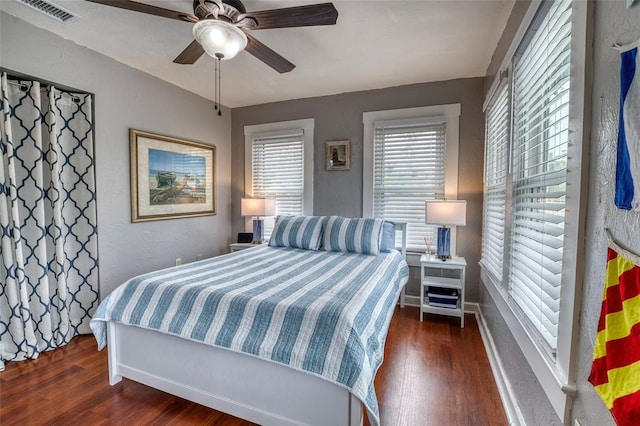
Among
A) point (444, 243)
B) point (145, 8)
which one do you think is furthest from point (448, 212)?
point (145, 8)

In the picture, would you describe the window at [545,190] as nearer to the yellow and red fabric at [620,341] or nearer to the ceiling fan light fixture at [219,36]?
the yellow and red fabric at [620,341]

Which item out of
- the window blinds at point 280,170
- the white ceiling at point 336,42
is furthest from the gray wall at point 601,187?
the window blinds at point 280,170

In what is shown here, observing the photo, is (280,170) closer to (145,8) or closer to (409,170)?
(409,170)

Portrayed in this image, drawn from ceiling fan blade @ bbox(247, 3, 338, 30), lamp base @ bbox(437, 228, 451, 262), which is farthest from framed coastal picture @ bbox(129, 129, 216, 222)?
lamp base @ bbox(437, 228, 451, 262)

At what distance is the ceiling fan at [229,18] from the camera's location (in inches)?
63.2

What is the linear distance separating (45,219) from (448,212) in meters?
3.53

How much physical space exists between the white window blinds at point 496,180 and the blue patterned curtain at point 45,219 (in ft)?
11.1

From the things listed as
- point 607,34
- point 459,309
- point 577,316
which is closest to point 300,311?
point 577,316

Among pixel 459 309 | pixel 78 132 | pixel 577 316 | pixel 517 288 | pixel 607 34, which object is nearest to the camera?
pixel 607 34

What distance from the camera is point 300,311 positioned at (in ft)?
4.78

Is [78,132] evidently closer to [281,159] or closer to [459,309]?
[281,159]

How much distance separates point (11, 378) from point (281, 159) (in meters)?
3.13

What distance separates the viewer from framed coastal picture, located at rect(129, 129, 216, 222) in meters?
3.01

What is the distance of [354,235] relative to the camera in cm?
297
